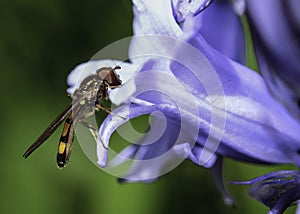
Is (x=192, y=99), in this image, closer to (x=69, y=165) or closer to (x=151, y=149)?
(x=151, y=149)

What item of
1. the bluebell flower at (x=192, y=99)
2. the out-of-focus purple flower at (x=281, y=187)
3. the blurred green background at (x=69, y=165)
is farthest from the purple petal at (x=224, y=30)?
the blurred green background at (x=69, y=165)

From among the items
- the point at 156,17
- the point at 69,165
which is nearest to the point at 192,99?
the point at 156,17

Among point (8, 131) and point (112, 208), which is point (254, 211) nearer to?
point (112, 208)

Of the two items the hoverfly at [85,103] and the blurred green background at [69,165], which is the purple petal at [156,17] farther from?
the blurred green background at [69,165]

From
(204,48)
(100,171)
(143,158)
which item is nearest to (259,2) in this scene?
(204,48)

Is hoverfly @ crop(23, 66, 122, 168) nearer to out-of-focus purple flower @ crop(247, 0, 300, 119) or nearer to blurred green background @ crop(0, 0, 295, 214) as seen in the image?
out-of-focus purple flower @ crop(247, 0, 300, 119)

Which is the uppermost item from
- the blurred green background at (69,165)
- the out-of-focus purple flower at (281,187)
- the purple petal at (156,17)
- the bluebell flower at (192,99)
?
the purple petal at (156,17)
